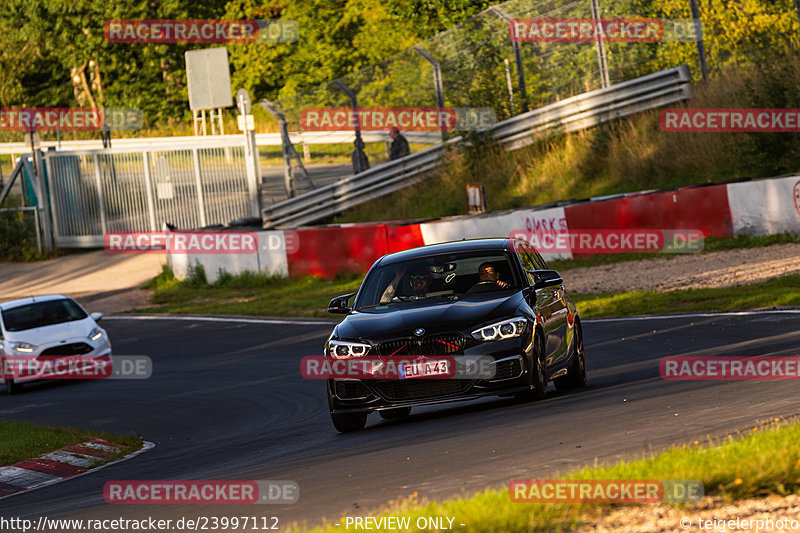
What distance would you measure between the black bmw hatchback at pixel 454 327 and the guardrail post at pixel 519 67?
2042cm

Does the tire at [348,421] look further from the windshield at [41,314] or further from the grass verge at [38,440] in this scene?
the windshield at [41,314]

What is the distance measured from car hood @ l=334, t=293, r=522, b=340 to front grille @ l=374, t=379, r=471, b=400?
0.40 metres

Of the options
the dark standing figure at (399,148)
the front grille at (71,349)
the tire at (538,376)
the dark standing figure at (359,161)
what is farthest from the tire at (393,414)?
the dark standing figure at (359,161)

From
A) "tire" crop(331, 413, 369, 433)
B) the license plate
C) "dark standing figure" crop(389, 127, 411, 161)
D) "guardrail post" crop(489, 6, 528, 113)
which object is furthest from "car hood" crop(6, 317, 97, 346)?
"dark standing figure" crop(389, 127, 411, 161)

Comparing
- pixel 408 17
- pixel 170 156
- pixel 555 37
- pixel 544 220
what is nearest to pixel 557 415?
pixel 544 220

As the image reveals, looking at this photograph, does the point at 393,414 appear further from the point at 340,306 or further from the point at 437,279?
the point at 437,279

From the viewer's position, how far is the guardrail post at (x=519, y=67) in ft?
105

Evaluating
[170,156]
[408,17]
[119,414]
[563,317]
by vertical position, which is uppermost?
[408,17]

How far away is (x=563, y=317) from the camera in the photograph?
1206cm

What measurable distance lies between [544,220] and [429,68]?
866 cm

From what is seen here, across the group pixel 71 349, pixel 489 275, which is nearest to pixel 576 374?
pixel 489 275

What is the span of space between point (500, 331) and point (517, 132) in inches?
931

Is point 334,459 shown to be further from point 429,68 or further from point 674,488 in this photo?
point 429,68

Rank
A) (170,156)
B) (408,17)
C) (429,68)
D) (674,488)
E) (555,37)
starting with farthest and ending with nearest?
(408,17), (170,156), (429,68), (555,37), (674,488)
